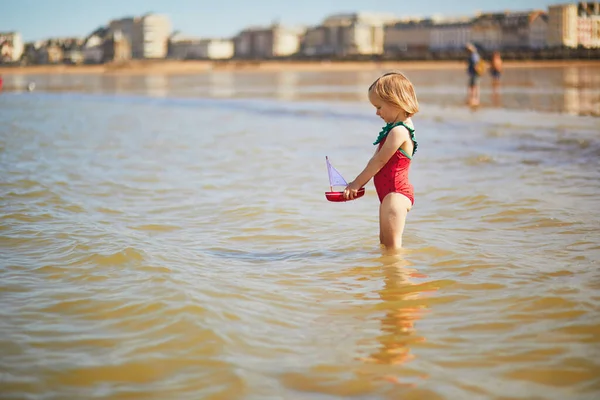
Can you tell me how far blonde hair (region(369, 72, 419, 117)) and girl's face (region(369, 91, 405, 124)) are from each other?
0.09 ft

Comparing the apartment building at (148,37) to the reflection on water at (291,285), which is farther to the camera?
the apartment building at (148,37)

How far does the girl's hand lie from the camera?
3.82 metres

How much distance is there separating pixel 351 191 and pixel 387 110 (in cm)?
56

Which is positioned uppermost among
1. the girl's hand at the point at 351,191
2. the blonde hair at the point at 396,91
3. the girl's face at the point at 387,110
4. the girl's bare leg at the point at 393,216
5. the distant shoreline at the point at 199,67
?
the distant shoreline at the point at 199,67

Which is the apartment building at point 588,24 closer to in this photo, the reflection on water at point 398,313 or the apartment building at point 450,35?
the apartment building at point 450,35

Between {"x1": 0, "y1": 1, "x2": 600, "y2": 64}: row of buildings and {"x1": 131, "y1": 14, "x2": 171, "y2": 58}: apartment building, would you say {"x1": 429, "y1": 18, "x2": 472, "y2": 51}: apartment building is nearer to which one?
{"x1": 0, "y1": 1, "x2": 600, "y2": 64}: row of buildings

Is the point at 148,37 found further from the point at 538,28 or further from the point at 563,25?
the point at 563,25

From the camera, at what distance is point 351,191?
3.83m

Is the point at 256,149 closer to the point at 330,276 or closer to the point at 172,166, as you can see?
the point at 172,166

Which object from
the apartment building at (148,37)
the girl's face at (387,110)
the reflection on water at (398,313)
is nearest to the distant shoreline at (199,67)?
the apartment building at (148,37)

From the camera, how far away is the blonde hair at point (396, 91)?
12.7 feet

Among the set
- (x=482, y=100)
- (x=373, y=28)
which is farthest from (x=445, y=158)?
(x=373, y=28)

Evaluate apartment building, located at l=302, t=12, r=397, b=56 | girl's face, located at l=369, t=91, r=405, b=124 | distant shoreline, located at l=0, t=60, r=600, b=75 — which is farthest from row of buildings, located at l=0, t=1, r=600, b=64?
girl's face, located at l=369, t=91, r=405, b=124

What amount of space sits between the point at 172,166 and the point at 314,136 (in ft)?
13.8
